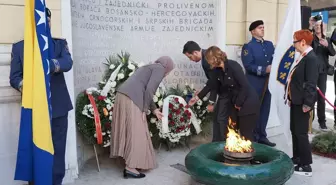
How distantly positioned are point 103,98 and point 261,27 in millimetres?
2486

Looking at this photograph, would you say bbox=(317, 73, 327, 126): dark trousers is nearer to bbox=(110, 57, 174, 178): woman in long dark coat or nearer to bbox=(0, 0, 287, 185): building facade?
bbox=(110, 57, 174, 178): woman in long dark coat

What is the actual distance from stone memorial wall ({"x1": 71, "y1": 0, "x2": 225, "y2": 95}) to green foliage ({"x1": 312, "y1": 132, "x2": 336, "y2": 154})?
1917 mm

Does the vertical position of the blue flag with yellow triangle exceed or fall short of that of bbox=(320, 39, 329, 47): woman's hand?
it falls short

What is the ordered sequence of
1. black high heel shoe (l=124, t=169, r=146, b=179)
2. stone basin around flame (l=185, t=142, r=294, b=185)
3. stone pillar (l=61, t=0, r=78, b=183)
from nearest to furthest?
stone basin around flame (l=185, t=142, r=294, b=185), stone pillar (l=61, t=0, r=78, b=183), black high heel shoe (l=124, t=169, r=146, b=179)

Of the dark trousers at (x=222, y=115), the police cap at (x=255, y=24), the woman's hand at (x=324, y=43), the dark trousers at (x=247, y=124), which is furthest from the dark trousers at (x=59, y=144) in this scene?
the woman's hand at (x=324, y=43)

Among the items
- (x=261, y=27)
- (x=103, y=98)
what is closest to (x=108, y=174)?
(x=103, y=98)

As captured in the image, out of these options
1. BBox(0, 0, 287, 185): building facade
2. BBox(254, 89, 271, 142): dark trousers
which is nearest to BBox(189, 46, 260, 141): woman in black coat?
BBox(254, 89, 271, 142): dark trousers

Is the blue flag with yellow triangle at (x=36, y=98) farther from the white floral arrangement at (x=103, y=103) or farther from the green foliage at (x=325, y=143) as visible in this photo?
the green foliage at (x=325, y=143)

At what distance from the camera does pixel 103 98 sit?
4.77 meters

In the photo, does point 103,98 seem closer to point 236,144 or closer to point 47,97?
point 47,97

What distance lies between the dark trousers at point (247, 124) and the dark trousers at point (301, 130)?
17.5 inches

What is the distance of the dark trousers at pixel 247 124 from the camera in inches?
168

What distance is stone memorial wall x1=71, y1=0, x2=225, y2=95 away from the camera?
5387mm

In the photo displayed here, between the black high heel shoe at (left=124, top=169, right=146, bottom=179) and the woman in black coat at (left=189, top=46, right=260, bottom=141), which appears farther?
the black high heel shoe at (left=124, top=169, right=146, bottom=179)
